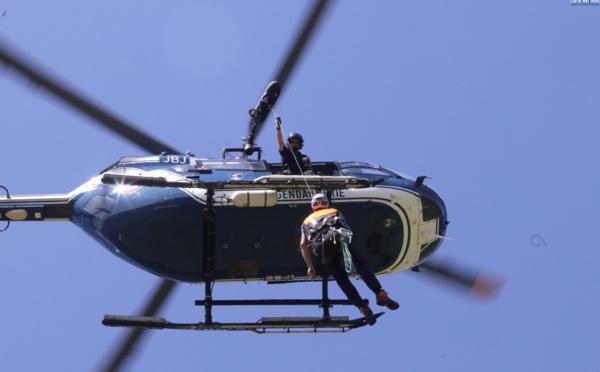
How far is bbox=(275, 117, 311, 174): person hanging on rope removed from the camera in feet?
47.9

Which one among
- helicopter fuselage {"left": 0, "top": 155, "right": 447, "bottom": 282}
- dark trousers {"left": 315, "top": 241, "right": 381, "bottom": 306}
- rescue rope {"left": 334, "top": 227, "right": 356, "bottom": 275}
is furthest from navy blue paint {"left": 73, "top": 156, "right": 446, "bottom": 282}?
rescue rope {"left": 334, "top": 227, "right": 356, "bottom": 275}

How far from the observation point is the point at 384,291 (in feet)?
42.2

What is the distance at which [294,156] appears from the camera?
14.6m

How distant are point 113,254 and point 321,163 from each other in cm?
369

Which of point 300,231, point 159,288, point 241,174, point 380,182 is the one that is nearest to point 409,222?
point 380,182

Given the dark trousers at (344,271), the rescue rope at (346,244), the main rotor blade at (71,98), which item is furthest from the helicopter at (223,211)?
the dark trousers at (344,271)

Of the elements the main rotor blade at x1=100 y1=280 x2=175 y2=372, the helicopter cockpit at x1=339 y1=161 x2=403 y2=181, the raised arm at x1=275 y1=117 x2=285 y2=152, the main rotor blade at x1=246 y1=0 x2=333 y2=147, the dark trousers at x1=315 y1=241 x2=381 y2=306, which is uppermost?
the main rotor blade at x1=246 y1=0 x2=333 y2=147

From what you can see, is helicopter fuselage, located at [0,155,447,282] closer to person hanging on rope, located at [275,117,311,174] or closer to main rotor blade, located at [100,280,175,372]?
person hanging on rope, located at [275,117,311,174]

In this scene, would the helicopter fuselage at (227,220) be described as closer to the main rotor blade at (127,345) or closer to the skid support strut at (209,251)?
the skid support strut at (209,251)

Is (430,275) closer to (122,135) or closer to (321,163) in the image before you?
(321,163)

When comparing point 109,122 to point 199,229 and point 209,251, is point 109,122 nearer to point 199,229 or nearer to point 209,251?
point 199,229

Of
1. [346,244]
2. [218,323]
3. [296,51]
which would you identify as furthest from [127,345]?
[296,51]

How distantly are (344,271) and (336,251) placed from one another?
1.33 feet

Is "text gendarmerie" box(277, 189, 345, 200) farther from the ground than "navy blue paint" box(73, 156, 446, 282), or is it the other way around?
"text gendarmerie" box(277, 189, 345, 200)
